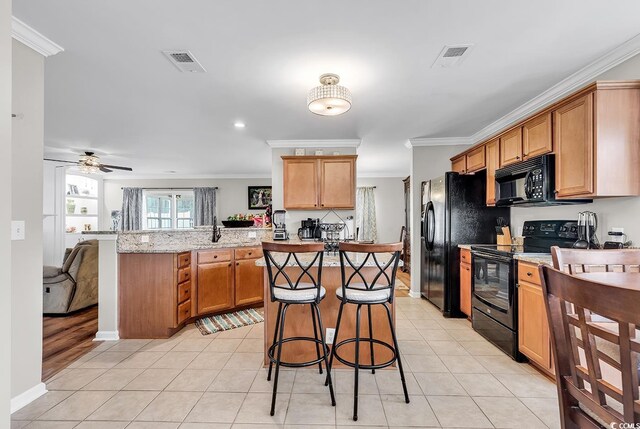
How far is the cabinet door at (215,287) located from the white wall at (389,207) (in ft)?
16.3

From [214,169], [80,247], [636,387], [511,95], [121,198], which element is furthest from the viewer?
[121,198]

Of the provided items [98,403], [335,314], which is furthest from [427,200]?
[98,403]

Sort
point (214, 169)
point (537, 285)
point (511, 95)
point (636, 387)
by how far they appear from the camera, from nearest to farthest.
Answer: point (636, 387) → point (537, 285) → point (511, 95) → point (214, 169)

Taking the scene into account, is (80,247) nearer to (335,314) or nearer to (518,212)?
(335,314)

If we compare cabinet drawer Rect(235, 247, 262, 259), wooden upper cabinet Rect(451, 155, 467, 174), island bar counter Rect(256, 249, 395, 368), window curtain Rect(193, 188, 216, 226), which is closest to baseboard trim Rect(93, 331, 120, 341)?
cabinet drawer Rect(235, 247, 262, 259)

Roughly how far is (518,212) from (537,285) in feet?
4.91

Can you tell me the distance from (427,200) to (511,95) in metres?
1.67

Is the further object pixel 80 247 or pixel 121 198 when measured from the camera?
pixel 121 198

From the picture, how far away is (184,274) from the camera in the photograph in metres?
3.39

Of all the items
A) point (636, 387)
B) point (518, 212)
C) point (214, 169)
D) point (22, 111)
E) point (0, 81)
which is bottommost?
point (636, 387)

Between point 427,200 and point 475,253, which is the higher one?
point 427,200

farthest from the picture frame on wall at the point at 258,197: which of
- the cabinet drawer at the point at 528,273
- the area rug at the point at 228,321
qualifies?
the cabinet drawer at the point at 528,273

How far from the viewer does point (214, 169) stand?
7.55 meters

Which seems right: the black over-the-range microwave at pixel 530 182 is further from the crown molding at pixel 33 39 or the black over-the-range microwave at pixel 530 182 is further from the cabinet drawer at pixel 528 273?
the crown molding at pixel 33 39
